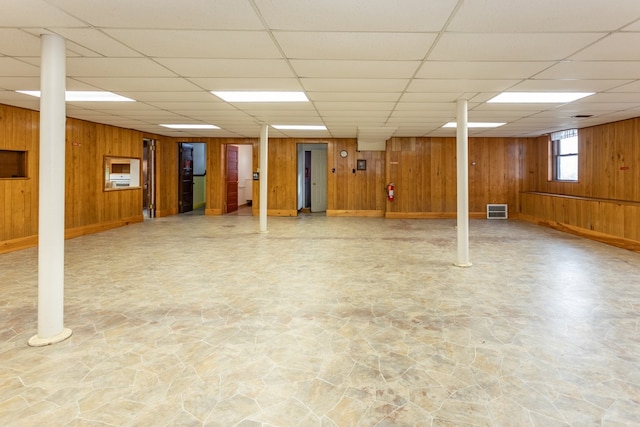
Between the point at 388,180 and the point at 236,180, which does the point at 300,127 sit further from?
the point at 236,180

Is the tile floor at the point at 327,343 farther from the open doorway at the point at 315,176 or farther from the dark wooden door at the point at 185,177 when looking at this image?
the open doorway at the point at 315,176

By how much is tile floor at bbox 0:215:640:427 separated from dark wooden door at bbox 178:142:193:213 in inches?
269

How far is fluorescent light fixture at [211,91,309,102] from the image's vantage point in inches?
212

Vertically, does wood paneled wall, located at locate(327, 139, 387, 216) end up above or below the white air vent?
above

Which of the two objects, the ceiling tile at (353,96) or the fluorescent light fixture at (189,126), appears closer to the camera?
the ceiling tile at (353,96)

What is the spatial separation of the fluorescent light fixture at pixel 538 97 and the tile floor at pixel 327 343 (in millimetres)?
2516

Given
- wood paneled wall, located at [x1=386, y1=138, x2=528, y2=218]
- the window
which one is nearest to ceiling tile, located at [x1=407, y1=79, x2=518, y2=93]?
the window

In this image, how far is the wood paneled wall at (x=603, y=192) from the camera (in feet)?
22.9

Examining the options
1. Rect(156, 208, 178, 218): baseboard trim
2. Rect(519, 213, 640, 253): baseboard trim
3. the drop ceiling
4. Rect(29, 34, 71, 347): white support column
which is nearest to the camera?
the drop ceiling

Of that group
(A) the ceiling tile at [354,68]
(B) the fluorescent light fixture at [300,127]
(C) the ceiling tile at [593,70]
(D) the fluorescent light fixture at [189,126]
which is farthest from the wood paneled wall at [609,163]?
(D) the fluorescent light fixture at [189,126]

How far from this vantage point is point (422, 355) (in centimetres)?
264

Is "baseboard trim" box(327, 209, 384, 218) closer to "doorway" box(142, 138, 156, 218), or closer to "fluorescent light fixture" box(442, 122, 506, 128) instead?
"fluorescent light fixture" box(442, 122, 506, 128)

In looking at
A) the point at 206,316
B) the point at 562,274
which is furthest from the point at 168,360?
the point at 562,274

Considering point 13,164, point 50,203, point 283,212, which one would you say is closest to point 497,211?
point 283,212
